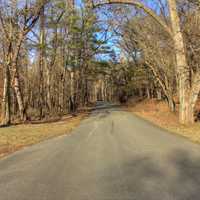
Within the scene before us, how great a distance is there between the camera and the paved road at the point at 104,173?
16.7 ft

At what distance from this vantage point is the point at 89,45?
37688 mm

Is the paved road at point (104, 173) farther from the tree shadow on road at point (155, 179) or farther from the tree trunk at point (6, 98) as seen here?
the tree trunk at point (6, 98)

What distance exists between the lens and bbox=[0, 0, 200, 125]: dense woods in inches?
684

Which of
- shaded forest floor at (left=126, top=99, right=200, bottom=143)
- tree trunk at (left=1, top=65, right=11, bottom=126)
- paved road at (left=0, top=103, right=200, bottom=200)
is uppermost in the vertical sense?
tree trunk at (left=1, top=65, right=11, bottom=126)

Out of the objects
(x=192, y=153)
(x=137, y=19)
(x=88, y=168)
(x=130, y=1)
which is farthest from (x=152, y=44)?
(x=88, y=168)

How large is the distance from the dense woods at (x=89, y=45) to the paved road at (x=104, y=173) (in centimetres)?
906

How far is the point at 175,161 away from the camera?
7.47 meters

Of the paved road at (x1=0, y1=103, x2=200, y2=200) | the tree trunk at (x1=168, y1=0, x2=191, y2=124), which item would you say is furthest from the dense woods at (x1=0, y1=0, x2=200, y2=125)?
the paved road at (x1=0, y1=103, x2=200, y2=200)

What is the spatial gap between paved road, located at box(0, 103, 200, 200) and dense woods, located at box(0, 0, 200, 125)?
906 cm

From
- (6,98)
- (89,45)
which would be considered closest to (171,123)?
(6,98)

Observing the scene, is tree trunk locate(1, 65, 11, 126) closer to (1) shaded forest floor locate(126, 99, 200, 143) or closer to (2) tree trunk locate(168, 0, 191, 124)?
(1) shaded forest floor locate(126, 99, 200, 143)

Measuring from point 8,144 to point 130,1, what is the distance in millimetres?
11445

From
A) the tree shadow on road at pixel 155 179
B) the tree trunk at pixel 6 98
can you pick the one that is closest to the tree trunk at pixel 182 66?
the tree shadow on road at pixel 155 179

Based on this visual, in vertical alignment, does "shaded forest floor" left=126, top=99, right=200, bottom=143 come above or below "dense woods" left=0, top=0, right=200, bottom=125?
below
